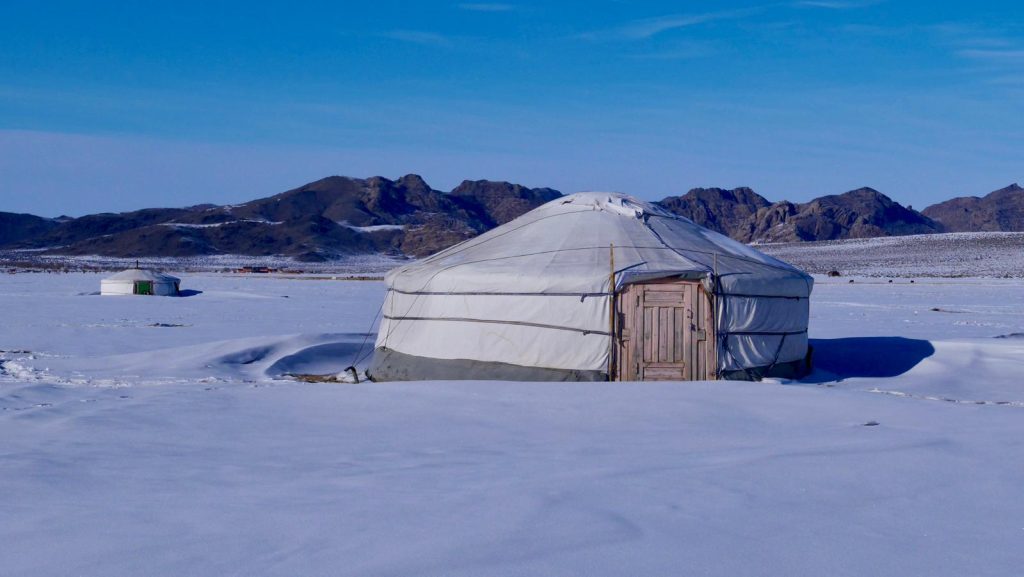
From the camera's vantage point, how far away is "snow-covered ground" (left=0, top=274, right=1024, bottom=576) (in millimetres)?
3205

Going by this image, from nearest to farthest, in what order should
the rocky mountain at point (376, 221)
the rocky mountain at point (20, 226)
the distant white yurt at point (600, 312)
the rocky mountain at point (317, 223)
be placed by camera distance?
1. the distant white yurt at point (600, 312)
2. the rocky mountain at point (317, 223)
3. the rocky mountain at point (376, 221)
4. the rocky mountain at point (20, 226)

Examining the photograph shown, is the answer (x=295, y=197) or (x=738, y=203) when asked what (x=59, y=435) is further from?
(x=738, y=203)

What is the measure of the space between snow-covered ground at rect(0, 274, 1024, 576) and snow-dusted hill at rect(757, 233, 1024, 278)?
1457 inches

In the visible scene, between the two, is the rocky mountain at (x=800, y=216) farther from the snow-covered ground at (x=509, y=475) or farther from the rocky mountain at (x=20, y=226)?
the snow-covered ground at (x=509, y=475)

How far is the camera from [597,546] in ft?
10.7

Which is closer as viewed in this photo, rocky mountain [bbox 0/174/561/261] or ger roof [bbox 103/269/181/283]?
ger roof [bbox 103/269/181/283]

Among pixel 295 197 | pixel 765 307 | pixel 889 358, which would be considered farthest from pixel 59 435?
pixel 295 197

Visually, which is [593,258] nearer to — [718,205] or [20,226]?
[20,226]

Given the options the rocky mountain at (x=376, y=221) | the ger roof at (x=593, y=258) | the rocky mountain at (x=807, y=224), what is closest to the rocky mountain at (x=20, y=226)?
the rocky mountain at (x=376, y=221)

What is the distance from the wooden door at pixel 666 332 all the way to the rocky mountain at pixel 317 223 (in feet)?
243

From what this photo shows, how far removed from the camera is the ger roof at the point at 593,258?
8.62m

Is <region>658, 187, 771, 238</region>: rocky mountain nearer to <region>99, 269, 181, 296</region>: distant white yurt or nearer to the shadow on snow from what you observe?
<region>99, 269, 181, 296</region>: distant white yurt

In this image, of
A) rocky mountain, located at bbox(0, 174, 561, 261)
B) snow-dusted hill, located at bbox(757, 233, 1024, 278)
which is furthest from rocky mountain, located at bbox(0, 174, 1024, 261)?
snow-dusted hill, located at bbox(757, 233, 1024, 278)

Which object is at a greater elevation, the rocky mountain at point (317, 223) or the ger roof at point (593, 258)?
the rocky mountain at point (317, 223)
